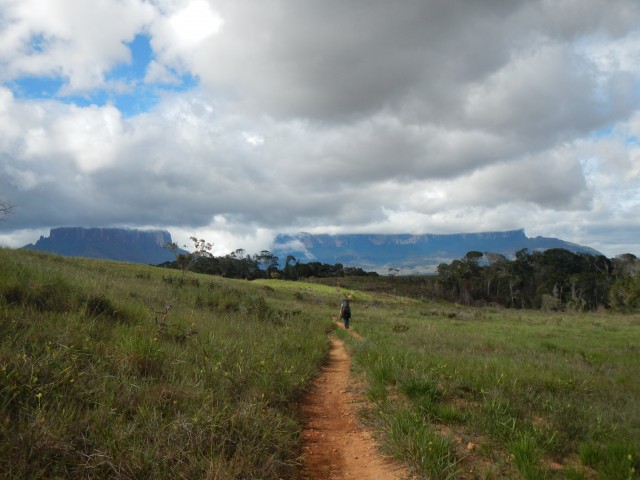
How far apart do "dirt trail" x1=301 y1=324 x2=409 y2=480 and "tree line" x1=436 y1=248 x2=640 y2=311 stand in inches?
3317

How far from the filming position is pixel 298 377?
23.5 feet

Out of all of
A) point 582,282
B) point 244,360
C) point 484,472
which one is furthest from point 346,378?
point 582,282

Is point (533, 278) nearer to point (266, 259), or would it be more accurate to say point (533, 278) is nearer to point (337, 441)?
point (266, 259)

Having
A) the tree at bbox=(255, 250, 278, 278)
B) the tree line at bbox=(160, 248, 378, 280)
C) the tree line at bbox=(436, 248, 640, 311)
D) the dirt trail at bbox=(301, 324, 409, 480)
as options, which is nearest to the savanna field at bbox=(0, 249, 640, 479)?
the dirt trail at bbox=(301, 324, 409, 480)

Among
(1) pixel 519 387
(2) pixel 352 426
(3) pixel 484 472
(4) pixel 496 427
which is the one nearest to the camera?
(3) pixel 484 472

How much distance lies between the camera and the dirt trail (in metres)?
4.34

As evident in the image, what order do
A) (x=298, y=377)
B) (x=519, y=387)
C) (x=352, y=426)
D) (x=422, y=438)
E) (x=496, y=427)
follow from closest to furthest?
(x=422, y=438), (x=496, y=427), (x=352, y=426), (x=519, y=387), (x=298, y=377)

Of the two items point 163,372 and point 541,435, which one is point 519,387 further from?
point 163,372

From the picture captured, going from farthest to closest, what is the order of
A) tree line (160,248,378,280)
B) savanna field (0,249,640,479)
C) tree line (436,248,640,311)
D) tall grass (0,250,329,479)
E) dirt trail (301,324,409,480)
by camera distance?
tree line (160,248,378,280) < tree line (436,248,640,311) < dirt trail (301,324,409,480) < savanna field (0,249,640,479) < tall grass (0,250,329,479)

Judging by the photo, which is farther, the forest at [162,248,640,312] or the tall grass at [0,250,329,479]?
the forest at [162,248,640,312]

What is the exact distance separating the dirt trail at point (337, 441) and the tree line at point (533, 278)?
84262 millimetres

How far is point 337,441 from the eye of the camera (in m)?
5.21

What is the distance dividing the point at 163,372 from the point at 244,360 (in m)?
1.53

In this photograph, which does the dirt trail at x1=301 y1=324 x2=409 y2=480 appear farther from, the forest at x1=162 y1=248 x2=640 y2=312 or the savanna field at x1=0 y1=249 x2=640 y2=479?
the forest at x1=162 y1=248 x2=640 y2=312
